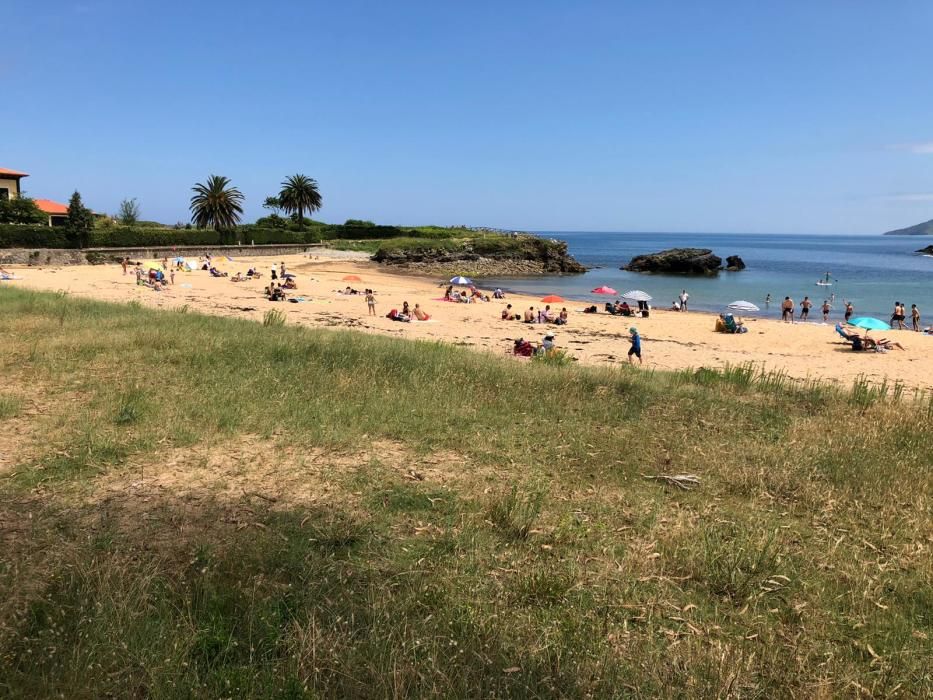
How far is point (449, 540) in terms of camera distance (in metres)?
4.46

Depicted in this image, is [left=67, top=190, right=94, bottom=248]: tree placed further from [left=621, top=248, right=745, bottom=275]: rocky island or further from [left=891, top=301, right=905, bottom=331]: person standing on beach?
[left=621, top=248, right=745, bottom=275]: rocky island

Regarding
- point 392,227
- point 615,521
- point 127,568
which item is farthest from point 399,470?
point 392,227

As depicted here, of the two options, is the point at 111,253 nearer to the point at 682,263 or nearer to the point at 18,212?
the point at 18,212

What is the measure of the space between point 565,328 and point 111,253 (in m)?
36.3

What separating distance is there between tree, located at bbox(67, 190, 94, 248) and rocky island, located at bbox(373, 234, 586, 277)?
25754 mm

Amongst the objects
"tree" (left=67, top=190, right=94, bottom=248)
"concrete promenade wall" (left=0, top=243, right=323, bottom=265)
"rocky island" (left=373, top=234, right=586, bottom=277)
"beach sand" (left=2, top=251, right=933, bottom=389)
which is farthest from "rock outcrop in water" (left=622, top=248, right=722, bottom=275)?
"tree" (left=67, top=190, right=94, bottom=248)

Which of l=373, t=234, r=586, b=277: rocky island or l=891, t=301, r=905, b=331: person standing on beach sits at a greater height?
l=373, t=234, r=586, b=277: rocky island

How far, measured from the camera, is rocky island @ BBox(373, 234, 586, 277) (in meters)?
61.2

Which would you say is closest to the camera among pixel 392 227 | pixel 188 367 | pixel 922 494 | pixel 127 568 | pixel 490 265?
pixel 127 568

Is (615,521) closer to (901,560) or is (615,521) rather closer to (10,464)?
(901,560)

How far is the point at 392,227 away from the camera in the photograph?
3110 inches

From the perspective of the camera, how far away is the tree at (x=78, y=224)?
43.0 metres

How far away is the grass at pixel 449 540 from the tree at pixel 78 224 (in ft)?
136

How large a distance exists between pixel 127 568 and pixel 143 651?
923 mm
